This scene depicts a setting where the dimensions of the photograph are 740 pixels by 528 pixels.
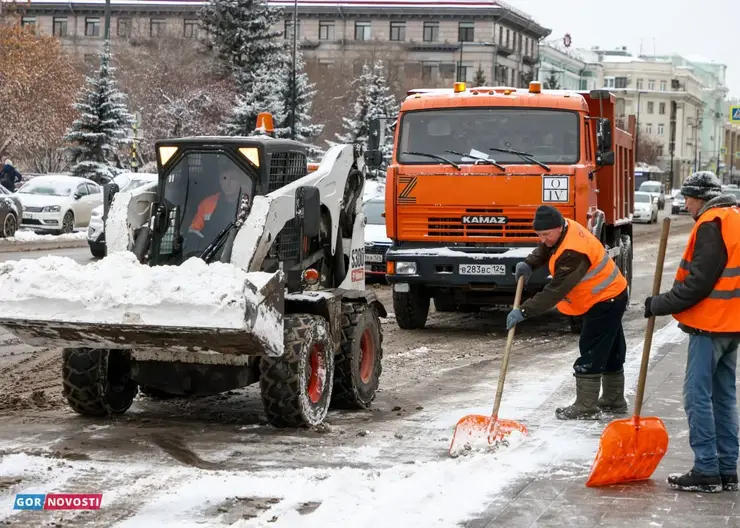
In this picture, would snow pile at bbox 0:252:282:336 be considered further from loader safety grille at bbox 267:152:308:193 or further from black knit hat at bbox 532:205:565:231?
black knit hat at bbox 532:205:565:231

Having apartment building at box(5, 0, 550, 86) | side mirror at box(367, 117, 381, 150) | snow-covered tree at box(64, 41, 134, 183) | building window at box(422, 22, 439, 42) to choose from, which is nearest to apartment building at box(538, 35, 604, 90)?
apartment building at box(5, 0, 550, 86)

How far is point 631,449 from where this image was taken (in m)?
7.50

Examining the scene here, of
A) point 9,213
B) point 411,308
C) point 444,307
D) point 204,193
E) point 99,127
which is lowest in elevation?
point 444,307

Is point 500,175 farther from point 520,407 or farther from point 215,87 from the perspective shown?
point 215,87

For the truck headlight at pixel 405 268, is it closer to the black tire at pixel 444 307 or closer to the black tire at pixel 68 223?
the black tire at pixel 444 307

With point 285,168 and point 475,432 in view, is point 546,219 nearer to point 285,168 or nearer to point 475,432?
point 475,432

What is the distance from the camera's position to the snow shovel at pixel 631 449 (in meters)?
7.39

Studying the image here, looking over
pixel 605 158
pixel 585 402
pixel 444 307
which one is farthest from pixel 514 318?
pixel 444 307

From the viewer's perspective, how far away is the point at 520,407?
392 inches

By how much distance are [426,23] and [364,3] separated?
5000mm

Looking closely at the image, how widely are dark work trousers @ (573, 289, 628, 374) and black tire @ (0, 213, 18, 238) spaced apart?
A: 2121 centimetres

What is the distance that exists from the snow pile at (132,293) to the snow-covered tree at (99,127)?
1416 inches

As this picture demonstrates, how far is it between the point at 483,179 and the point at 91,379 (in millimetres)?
6510

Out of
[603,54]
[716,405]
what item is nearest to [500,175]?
[716,405]
